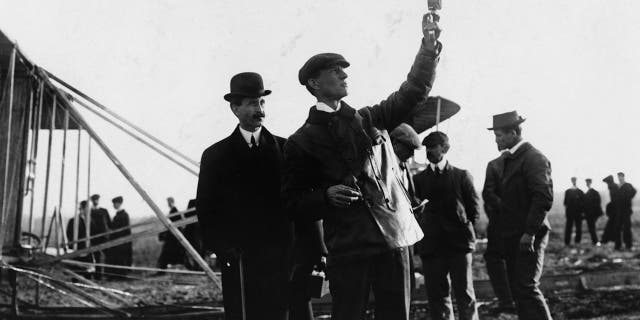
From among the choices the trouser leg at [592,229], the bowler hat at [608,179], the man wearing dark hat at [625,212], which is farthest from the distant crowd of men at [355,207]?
the trouser leg at [592,229]

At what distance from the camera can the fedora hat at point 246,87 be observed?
16.1ft

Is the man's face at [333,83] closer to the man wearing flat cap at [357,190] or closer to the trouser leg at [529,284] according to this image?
the man wearing flat cap at [357,190]

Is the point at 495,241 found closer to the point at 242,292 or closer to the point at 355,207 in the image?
the point at 242,292

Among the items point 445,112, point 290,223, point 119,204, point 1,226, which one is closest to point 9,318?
point 1,226

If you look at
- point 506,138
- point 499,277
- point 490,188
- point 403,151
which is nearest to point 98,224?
point 499,277

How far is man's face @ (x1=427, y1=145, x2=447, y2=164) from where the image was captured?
6.60 m

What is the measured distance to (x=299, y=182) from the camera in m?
3.54

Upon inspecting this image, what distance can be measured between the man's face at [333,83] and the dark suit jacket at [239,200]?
53.0 inches

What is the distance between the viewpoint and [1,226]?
7.88m

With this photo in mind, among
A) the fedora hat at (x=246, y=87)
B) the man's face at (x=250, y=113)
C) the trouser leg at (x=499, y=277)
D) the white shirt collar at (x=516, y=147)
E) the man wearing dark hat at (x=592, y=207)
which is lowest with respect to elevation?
the trouser leg at (x=499, y=277)

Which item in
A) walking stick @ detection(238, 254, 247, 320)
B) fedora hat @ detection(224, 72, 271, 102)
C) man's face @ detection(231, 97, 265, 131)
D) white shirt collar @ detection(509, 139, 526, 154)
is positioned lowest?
walking stick @ detection(238, 254, 247, 320)

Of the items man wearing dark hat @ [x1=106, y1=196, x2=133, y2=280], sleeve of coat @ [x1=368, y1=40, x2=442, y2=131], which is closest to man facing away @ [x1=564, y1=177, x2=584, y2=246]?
man wearing dark hat @ [x1=106, y1=196, x2=133, y2=280]

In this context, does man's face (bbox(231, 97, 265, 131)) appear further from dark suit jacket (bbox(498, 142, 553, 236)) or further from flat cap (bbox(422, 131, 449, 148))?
dark suit jacket (bbox(498, 142, 553, 236))

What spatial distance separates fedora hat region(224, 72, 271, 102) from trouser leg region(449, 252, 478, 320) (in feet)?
8.59
